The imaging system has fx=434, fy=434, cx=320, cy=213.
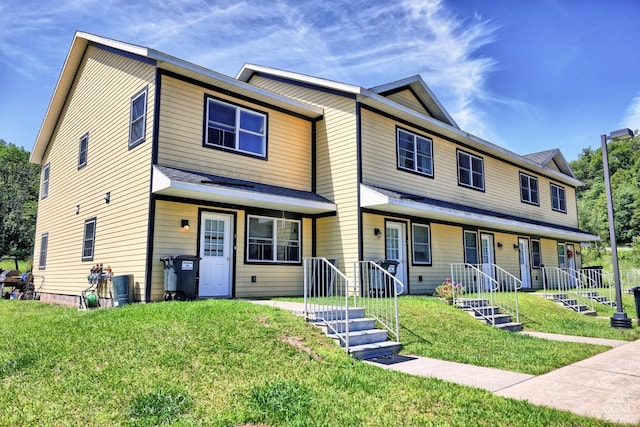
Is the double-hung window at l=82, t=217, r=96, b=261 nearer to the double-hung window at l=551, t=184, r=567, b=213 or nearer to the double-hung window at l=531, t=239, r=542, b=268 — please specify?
the double-hung window at l=531, t=239, r=542, b=268

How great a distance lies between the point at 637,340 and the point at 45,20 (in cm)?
1734

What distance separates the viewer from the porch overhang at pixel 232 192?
8.90 m

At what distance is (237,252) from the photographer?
10625 mm

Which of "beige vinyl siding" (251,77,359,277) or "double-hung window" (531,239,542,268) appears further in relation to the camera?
"double-hung window" (531,239,542,268)

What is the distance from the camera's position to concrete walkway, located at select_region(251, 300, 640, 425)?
4233 millimetres

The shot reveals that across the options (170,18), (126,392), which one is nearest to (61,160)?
(170,18)

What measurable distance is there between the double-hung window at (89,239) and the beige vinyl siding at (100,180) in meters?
0.19

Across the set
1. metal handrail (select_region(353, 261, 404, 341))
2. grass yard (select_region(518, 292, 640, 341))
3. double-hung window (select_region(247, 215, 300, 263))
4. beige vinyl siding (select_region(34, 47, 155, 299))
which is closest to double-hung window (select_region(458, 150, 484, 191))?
grass yard (select_region(518, 292, 640, 341))

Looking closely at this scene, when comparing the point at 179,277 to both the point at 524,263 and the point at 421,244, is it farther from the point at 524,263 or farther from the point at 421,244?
the point at 524,263

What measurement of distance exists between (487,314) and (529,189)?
11.5 meters

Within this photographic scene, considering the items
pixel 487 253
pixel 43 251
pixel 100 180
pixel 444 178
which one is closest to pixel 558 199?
pixel 487 253

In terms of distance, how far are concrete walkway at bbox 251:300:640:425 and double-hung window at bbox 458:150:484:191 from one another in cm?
899

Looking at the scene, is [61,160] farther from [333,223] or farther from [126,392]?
[126,392]

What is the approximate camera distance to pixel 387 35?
11.7m
